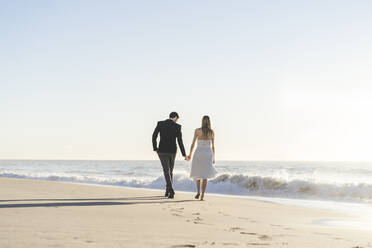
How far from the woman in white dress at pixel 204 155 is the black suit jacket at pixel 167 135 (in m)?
0.44

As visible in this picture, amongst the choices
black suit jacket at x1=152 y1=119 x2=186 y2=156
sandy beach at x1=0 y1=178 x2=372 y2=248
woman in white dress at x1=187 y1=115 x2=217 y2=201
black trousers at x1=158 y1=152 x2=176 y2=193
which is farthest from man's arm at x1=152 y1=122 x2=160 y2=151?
sandy beach at x1=0 y1=178 x2=372 y2=248

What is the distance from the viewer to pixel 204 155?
33.8 ft

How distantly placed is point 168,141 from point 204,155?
922 millimetres

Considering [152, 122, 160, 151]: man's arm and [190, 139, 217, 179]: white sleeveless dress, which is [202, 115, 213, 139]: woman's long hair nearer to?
[190, 139, 217, 179]: white sleeveless dress

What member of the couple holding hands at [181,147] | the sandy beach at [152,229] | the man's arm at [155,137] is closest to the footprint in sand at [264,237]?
the sandy beach at [152,229]

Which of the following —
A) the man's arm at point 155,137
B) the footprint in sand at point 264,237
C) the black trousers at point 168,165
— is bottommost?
the footprint in sand at point 264,237

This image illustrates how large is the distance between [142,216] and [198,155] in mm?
4086

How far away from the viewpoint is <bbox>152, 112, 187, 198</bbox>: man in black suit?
10125 millimetres

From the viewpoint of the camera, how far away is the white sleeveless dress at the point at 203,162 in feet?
33.5

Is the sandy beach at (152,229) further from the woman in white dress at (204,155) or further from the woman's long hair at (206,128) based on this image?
the woman's long hair at (206,128)

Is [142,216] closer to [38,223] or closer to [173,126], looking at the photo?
[38,223]

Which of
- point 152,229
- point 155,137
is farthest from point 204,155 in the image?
point 152,229

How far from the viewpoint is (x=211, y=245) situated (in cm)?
419

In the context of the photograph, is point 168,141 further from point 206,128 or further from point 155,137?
point 206,128
